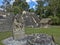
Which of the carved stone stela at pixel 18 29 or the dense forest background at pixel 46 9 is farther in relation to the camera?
the dense forest background at pixel 46 9

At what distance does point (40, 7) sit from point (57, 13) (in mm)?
6785

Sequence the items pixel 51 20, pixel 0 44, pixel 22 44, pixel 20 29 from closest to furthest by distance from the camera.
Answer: pixel 22 44, pixel 0 44, pixel 20 29, pixel 51 20

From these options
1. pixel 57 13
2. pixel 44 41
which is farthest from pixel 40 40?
pixel 57 13

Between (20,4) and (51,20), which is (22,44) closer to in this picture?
(51,20)

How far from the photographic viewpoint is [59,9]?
4144cm

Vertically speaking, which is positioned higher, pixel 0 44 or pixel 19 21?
pixel 19 21

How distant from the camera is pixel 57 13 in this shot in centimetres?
4134

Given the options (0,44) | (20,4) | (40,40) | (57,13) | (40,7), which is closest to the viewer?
(40,40)

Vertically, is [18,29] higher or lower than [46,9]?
lower

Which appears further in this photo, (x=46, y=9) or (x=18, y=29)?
(x=46, y=9)

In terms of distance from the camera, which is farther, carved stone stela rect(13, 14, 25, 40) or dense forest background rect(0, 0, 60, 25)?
dense forest background rect(0, 0, 60, 25)

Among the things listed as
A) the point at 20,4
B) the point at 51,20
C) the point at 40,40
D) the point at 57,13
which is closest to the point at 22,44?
the point at 40,40

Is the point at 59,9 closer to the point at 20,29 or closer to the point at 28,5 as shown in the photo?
the point at 28,5

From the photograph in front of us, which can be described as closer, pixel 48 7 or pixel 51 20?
pixel 51 20
